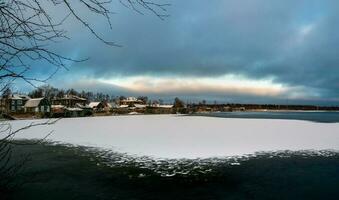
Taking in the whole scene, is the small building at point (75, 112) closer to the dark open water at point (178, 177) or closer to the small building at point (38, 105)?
the small building at point (38, 105)

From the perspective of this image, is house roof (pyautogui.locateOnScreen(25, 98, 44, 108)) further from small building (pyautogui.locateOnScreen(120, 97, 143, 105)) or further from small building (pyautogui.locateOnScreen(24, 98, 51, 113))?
small building (pyautogui.locateOnScreen(120, 97, 143, 105))

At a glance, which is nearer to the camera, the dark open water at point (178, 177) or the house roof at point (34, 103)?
the dark open water at point (178, 177)

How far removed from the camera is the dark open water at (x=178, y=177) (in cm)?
1251

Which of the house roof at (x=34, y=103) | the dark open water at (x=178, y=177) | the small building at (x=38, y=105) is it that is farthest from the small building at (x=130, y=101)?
the dark open water at (x=178, y=177)

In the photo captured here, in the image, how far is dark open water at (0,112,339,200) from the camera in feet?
41.0

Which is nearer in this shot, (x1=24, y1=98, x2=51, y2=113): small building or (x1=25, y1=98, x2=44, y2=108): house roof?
(x1=24, y1=98, x2=51, y2=113): small building

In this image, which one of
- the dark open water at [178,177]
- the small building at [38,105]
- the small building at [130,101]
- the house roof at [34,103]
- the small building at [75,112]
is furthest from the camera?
the small building at [130,101]

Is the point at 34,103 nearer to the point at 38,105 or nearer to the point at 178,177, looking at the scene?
the point at 38,105

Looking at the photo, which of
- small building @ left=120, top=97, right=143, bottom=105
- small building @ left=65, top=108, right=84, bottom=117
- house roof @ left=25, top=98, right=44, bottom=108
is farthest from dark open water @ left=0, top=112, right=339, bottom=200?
small building @ left=120, top=97, right=143, bottom=105

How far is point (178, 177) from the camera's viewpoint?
15023 mm

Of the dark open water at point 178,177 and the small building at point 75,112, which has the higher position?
the small building at point 75,112

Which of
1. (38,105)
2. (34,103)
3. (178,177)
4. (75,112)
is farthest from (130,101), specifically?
(178,177)

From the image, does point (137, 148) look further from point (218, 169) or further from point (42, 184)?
point (42, 184)

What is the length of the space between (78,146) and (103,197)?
14179 mm
